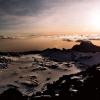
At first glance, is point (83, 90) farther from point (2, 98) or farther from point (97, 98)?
point (2, 98)

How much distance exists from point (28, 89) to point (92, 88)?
105942 millimetres

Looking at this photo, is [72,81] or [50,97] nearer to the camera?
[50,97]

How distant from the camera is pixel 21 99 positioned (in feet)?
368

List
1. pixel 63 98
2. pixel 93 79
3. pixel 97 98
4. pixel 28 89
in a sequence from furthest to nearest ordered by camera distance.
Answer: pixel 28 89
pixel 93 79
pixel 63 98
pixel 97 98

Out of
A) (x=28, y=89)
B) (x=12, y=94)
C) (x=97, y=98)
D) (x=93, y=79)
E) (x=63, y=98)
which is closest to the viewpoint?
(x=97, y=98)

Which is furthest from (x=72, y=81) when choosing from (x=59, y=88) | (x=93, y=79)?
(x=93, y=79)

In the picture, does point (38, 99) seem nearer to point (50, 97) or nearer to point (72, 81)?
point (50, 97)

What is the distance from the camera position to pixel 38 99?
332 feet

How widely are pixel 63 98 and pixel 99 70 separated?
1052 inches

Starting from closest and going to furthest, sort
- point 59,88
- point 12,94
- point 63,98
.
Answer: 1. point 63,98
2. point 12,94
3. point 59,88

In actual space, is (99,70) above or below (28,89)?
above

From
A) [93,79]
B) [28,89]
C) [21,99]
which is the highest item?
[93,79]

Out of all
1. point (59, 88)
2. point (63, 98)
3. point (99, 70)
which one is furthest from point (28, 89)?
point (63, 98)

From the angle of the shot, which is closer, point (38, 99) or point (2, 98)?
point (38, 99)
